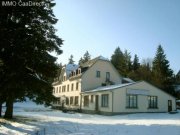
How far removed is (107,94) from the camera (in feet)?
123

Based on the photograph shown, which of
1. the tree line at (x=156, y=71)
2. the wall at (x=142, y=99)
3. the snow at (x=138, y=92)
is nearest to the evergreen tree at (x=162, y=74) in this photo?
the tree line at (x=156, y=71)

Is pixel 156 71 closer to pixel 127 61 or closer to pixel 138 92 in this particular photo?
pixel 127 61

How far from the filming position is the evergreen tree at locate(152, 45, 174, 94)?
213ft

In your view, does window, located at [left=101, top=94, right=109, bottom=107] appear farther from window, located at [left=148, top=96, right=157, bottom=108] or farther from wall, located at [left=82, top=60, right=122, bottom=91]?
wall, located at [left=82, top=60, right=122, bottom=91]

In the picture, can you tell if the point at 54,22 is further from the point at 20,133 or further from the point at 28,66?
the point at 20,133

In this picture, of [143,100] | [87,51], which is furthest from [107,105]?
[87,51]

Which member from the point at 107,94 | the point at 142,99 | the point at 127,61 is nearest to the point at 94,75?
the point at 107,94

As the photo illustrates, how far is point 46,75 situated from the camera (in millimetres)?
21266

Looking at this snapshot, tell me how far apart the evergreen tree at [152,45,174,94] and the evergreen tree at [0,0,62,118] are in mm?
46997

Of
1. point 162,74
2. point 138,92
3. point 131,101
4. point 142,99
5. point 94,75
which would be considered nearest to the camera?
point 131,101

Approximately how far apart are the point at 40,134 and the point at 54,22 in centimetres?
1008

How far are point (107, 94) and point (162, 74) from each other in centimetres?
3433

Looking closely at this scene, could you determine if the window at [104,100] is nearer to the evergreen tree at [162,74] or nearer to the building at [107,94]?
the building at [107,94]

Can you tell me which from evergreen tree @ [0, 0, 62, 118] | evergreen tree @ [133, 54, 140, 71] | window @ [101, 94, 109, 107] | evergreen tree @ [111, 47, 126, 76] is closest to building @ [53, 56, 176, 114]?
window @ [101, 94, 109, 107]
